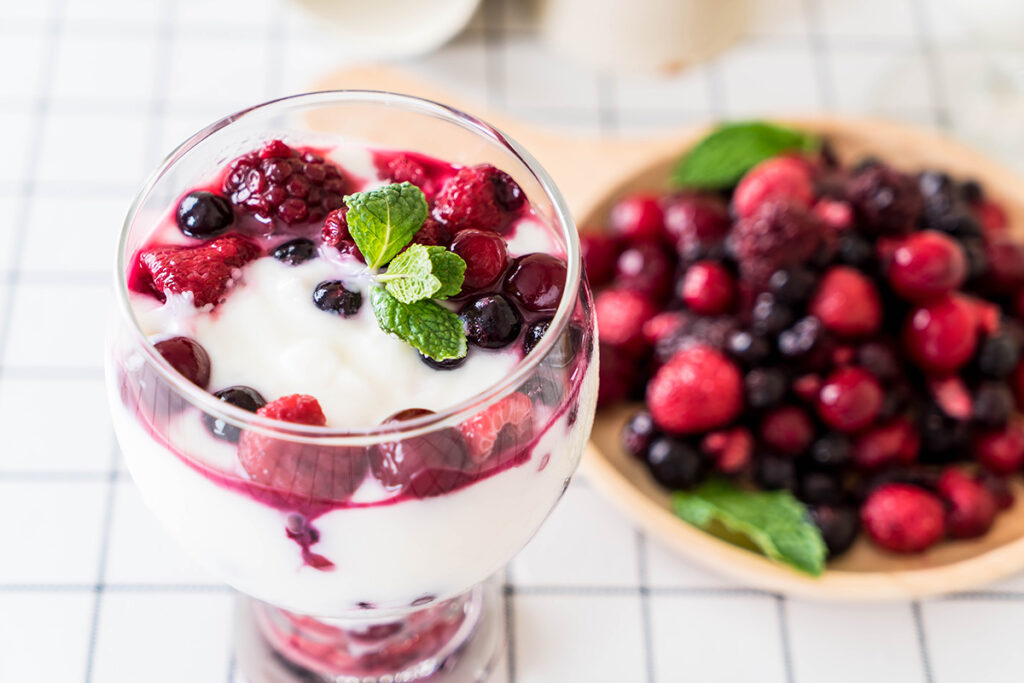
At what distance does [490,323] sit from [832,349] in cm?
81

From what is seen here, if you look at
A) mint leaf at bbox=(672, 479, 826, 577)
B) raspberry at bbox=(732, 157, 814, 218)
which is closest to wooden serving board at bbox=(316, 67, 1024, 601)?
mint leaf at bbox=(672, 479, 826, 577)

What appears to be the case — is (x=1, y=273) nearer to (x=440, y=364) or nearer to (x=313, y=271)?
(x=313, y=271)

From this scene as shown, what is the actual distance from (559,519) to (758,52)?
1093 millimetres

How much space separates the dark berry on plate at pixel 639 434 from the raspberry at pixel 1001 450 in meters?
0.47

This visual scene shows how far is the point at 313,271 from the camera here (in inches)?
40.4

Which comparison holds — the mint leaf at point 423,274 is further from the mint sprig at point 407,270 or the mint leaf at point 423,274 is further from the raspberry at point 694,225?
the raspberry at point 694,225

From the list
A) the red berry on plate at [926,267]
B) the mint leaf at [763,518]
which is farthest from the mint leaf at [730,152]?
the mint leaf at [763,518]

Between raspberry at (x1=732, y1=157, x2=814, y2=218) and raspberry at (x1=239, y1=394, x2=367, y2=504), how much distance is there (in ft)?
3.31

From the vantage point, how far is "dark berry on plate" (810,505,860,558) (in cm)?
148

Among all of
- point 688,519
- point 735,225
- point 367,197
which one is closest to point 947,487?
point 688,519

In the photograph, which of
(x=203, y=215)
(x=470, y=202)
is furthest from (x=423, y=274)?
(x=203, y=215)

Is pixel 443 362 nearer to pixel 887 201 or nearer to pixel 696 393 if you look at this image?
pixel 696 393

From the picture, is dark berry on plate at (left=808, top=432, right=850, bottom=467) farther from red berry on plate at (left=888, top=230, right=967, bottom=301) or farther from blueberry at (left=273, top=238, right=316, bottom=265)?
blueberry at (left=273, top=238, right=316, bottom=265)

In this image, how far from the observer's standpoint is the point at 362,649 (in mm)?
1371
